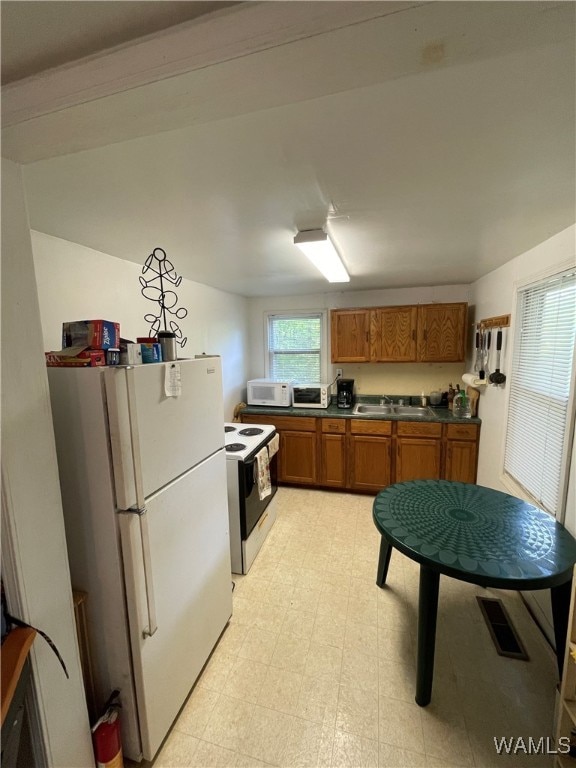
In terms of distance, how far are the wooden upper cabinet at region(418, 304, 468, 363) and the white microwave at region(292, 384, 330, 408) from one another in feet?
3.78

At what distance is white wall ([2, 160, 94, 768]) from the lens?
832 millimetres

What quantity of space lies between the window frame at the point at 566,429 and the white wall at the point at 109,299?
8.07 feet

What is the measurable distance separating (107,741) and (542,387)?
2.76 m

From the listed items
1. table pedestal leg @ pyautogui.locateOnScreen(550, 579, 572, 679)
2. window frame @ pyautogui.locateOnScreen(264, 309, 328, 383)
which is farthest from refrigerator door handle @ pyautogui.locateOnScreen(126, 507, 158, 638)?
window frame @ pyautogui.locateOnScreen(264, 309, 328, 383)

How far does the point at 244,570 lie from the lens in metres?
2.26

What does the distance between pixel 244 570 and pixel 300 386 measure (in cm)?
202

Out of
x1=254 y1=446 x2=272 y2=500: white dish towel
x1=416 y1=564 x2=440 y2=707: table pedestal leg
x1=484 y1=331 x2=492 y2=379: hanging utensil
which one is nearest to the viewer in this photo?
x1=416 y1=564 x2=440 y2=707: table pedestal leg

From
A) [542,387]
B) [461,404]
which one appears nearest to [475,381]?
[461,404]

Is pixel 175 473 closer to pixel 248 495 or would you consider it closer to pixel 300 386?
pixel 248 495

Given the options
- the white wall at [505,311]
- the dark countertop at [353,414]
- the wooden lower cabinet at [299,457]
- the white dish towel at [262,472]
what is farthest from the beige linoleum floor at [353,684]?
the dark countertop at [353,414]

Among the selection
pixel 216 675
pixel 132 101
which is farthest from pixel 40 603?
pixel 132 101

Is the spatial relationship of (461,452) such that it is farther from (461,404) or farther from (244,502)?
(244,502)

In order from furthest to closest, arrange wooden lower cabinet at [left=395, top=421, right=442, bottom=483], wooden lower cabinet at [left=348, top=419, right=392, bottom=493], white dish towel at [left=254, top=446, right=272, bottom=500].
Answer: wooden lower cabinet at [left=348, top=419, right=392, bottom=493] < wooden lower cabinet at [left=395, top=421, right=442, bottom=483] < white dish towel at [left=254, top=446, right=272, bottom=500]

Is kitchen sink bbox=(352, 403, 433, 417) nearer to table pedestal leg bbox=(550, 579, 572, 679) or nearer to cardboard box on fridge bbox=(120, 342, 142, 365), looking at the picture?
table pedestal leg bbox=(550, 579, 572, 679)
